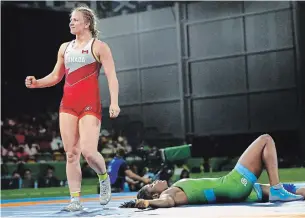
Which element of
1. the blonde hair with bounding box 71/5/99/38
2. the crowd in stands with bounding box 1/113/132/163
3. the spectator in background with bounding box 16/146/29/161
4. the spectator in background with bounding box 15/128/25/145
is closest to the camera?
the blonde hair with bounding box 71/5/99/38

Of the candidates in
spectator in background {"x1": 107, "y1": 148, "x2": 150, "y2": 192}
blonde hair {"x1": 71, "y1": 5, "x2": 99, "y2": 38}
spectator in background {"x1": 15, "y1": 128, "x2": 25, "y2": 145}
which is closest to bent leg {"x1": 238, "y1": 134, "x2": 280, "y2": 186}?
blonde hair {"x1": 71, "y1": 5, "x2": 99, "y2": 38}

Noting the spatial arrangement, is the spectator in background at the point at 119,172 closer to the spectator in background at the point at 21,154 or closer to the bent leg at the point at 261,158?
the spectator in background at the point at 21,154

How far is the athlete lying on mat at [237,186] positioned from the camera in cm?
391

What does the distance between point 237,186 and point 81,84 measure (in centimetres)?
134

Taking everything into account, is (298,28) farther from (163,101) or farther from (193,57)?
(163,101)

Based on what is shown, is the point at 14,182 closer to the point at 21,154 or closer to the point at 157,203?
the point at 21,154

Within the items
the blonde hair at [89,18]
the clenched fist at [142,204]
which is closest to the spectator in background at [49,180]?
the blonde hair at [89,18]

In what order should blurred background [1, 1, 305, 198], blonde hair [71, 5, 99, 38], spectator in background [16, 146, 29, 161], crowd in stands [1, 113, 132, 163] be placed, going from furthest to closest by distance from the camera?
blurred background [1, 1, 305, 198], crowd in stands [1, 113, 132, 163], spectator in background [16, 146, 29, 161], blonde hair [71, 5, 99, 38]

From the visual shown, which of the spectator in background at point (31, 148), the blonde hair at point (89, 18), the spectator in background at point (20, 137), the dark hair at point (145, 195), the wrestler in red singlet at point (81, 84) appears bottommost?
the dark hair at point (145, 195)

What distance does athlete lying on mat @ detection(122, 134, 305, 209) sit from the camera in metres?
3.91

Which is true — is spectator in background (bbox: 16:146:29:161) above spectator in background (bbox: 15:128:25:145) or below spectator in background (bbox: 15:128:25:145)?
below

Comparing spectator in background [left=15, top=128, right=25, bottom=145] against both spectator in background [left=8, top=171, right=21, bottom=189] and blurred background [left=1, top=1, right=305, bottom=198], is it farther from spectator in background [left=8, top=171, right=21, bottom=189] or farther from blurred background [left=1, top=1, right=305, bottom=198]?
spectator in background [left=8, top=171, right=21, bottom=189]

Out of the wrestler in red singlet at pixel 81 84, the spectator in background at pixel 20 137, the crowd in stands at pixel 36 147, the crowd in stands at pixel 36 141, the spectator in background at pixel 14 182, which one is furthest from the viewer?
the spectator in background at pixel 20 137

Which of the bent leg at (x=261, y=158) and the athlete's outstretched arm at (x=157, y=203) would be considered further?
the bent leg at (x=261, y=158)
